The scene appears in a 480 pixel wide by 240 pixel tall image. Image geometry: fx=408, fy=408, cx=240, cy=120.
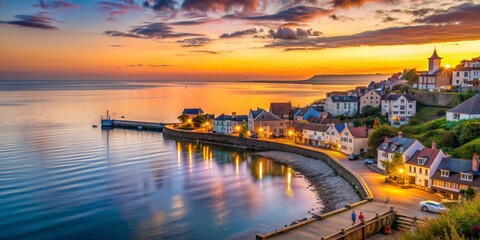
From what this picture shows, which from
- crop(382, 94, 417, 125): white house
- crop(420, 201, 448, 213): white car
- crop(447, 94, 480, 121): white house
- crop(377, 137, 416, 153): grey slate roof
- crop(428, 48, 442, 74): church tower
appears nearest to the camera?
crop(420, 201, 448, 213): white car

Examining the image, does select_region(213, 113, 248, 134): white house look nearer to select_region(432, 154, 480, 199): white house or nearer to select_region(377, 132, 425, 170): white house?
select_region(377, 132, 425, 170): white house

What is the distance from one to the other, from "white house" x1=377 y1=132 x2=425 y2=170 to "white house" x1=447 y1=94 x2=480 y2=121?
46.9ft

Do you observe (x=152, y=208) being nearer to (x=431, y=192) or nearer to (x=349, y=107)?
(x=431, y=192)

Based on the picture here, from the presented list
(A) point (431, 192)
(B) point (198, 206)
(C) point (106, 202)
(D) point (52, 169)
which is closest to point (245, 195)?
(B) point (198, 206)

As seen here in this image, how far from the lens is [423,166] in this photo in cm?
3359

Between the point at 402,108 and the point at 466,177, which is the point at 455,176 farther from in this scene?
the point at 402,108

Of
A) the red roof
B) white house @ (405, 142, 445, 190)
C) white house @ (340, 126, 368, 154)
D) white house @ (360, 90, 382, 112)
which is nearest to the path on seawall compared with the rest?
white house @ (405, 142, 445, 190)

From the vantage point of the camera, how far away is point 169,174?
4744cm

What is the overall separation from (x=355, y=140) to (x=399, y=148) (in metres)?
12.1

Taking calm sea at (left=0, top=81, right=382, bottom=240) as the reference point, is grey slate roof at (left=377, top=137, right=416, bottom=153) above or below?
above

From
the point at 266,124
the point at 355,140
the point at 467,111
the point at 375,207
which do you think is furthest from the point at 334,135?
the point at 375,207

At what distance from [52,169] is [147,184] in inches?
531

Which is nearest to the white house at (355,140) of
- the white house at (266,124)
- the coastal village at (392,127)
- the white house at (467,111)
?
the coastal village at (392,127)

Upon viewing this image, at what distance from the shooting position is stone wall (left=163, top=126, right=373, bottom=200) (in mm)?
36088
